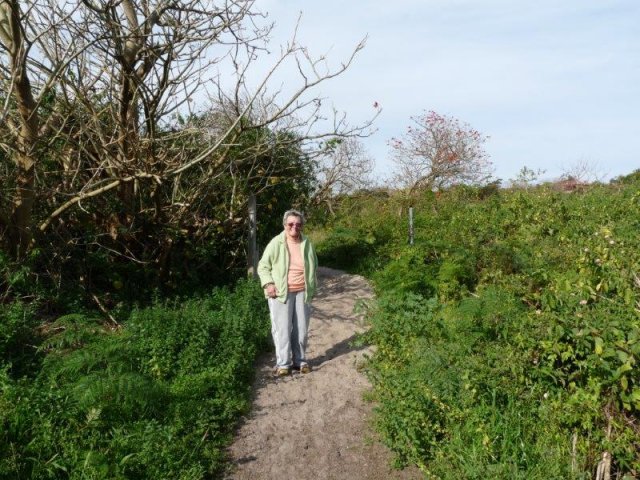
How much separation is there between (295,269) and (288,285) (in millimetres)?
193

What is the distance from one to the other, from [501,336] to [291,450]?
2433mm

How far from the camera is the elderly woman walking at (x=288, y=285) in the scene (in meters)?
6.05

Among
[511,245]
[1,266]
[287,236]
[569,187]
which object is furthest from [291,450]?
[569,187]

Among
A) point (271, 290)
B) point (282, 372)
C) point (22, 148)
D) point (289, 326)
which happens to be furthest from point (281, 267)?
point (22, 148)

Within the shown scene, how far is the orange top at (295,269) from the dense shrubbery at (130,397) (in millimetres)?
863

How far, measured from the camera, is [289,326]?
20.0ft

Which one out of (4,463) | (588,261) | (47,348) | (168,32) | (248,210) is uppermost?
(168,32)

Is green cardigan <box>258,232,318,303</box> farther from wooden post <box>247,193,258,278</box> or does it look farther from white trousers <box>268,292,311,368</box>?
wooden post <box>247,193,258,278</box>

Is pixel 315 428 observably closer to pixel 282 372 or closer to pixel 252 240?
pixel 282 372

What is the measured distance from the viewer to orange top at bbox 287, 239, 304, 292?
6.10 meters

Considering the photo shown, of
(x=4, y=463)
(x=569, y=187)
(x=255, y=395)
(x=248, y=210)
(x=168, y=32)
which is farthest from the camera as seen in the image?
(x=569, y=187)

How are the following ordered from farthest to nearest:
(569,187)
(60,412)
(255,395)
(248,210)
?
→ (569,187), (248,210), (255,395), (60,412)

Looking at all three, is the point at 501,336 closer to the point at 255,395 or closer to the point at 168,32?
the point at 255,395

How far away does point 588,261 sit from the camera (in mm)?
5148
